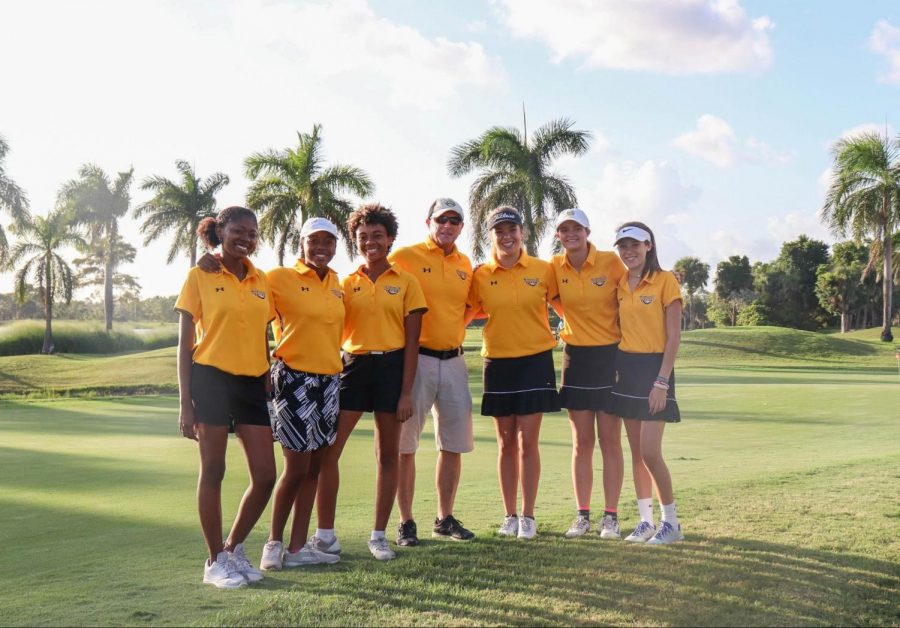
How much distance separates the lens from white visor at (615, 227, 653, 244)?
6238mm

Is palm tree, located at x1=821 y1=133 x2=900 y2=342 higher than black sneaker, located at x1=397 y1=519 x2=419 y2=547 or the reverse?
higher

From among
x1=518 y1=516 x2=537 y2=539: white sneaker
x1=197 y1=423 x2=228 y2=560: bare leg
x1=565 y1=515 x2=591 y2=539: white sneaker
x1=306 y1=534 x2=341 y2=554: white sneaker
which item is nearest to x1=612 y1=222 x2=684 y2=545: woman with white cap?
x1=565 y1=515 x2=591 y2=539: white sneaker

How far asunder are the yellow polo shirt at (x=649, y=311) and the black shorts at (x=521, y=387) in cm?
64

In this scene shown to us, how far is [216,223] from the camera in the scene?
530 centimetres

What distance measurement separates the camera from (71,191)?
174 feet

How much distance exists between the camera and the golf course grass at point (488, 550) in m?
4.35

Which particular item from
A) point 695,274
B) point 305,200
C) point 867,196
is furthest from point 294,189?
point 695,274

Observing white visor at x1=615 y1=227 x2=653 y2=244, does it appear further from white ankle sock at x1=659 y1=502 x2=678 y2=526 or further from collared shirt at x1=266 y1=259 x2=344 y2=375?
collared shirt at x1=266 y1=259 x2=344 y2=375

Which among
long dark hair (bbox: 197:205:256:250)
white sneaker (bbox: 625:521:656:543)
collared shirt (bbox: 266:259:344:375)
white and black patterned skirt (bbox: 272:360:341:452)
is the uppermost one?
long dark hair (bbox: 197:205:256:250)

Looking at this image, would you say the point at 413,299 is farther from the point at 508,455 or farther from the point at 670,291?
the point at 670,291

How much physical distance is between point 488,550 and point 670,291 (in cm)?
225

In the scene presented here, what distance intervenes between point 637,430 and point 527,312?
1188 millimetres

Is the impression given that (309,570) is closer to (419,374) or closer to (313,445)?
(313,445)

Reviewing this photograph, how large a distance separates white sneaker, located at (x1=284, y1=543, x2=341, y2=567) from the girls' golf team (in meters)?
0.01
